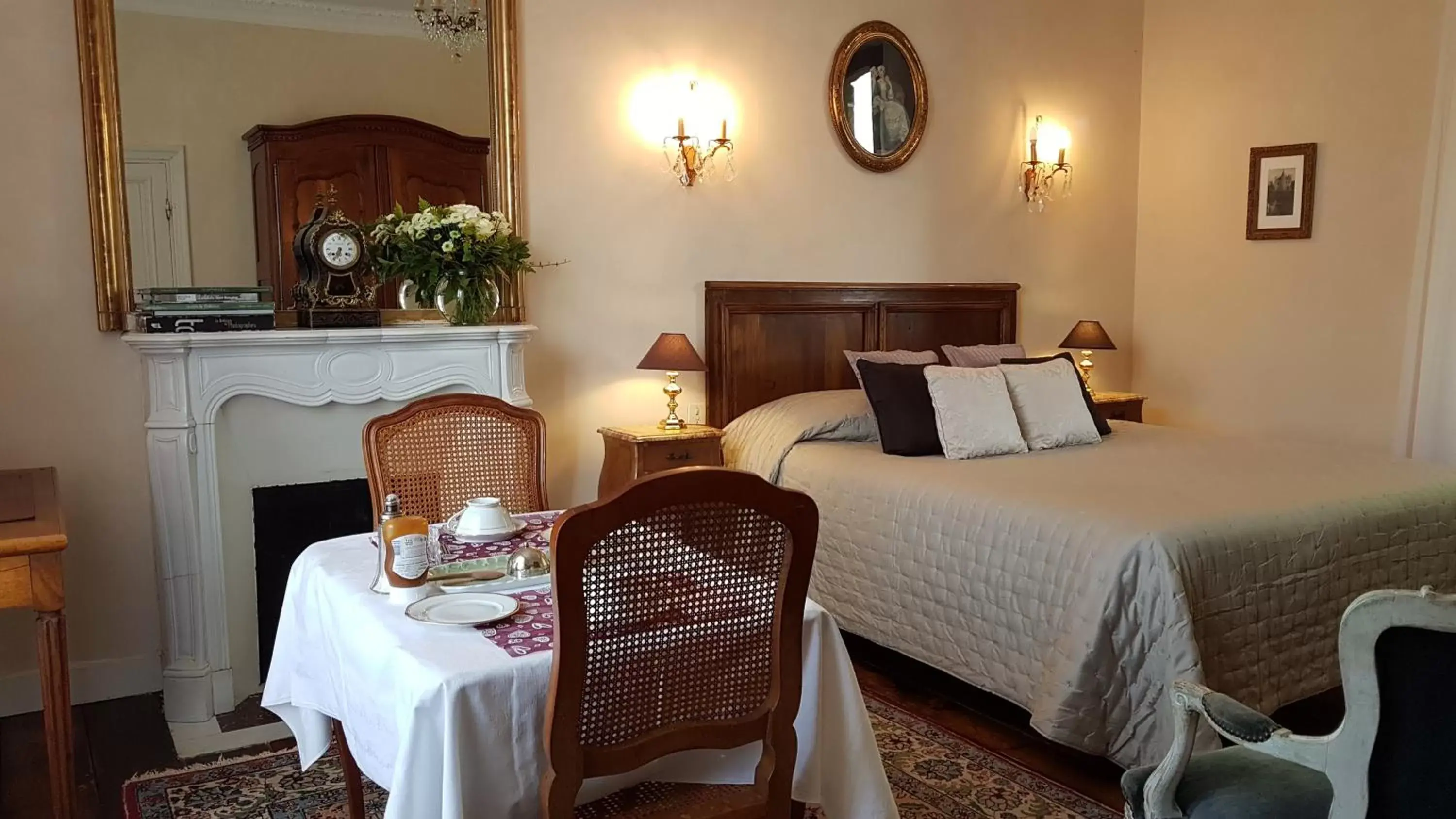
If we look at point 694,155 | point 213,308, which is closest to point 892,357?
point 694,155

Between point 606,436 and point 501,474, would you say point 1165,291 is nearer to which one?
point 606,436

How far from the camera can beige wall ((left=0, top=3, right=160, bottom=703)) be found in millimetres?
3109

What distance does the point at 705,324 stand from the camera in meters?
4.45

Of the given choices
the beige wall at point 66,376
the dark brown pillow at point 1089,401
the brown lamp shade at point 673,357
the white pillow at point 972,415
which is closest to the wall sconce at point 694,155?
the brown lamp shade at point 673,357

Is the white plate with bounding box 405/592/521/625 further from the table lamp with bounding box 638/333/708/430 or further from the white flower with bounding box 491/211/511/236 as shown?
the table lamp with bounding box 638/333/708/430

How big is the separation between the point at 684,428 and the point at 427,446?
1.66 meters

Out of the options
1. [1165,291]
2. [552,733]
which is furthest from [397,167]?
[1165,291]

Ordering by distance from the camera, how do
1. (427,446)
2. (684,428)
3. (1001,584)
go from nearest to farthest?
1. (427,446)
2. (1001,584)
3. (684,428)

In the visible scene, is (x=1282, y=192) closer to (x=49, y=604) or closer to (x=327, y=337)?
(x=327, y=337)

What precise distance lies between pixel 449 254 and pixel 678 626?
7.47ft

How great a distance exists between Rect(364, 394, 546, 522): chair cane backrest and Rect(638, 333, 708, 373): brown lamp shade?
1.37m

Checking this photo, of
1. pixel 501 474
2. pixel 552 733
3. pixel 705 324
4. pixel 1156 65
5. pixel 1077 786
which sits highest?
pixel 1156 65

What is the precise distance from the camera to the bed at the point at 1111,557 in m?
2.70

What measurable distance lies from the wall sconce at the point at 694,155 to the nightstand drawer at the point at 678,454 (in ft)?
3.66
